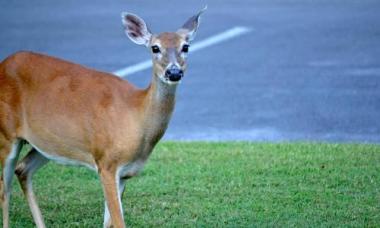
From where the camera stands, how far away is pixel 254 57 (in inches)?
625

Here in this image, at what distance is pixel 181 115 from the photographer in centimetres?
1305

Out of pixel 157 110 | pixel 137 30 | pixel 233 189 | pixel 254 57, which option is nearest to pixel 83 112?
pixel 157 110

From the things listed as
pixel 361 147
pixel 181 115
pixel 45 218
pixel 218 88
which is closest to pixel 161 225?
pixel 45 218

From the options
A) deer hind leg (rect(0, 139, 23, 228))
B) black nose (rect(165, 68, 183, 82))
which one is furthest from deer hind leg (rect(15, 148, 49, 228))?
black nose (rect(165, 68, 183, 82))

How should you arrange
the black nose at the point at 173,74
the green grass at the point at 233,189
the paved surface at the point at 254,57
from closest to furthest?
the black nose at the point at 173,74 < the green grass at the point at 233,189 < the paved surface at the point at 254,57

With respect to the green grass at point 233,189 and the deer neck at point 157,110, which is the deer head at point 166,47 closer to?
the deer neck at point 157,110

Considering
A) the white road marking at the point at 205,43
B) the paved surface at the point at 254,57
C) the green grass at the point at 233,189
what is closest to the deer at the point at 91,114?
the green grass at the point at 233,189

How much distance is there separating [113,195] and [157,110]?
656 millimetres

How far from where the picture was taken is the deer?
8.17 meters

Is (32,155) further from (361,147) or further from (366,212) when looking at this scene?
(361,147)

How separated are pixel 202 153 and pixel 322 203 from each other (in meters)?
2.00

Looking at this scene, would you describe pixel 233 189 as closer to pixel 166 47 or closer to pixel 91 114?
pixel 91 114

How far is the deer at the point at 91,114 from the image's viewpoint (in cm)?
817

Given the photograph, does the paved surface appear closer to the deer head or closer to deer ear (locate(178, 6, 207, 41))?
deer ear (locate(178, 6, 207, 41))
